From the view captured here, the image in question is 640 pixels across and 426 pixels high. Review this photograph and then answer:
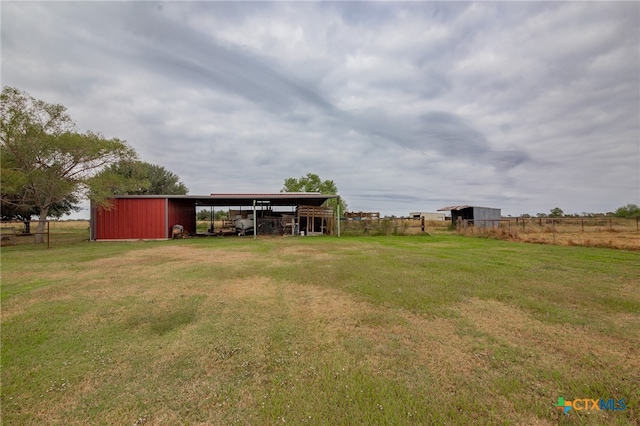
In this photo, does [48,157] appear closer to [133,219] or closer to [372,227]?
[133,219]

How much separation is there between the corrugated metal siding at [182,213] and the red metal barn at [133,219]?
2.55ft

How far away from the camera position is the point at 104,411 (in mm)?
2400

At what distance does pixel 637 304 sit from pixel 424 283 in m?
3.46

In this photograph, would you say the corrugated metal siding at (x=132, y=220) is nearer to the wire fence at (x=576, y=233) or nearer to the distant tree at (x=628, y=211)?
the wire fence at (x=576, y=233)

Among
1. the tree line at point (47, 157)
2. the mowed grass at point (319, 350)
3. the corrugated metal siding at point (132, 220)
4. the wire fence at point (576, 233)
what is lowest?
the mowed grass at point (319, 350)

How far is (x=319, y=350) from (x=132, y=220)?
19.6 metres

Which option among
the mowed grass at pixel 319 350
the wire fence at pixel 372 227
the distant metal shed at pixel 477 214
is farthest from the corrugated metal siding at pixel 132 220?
the distant metal shed at pixel 477 214

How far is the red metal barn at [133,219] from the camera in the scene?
723 inches

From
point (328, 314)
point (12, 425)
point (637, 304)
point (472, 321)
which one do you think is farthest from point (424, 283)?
point (12, 425)

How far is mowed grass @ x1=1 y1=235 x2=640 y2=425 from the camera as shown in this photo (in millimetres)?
2402

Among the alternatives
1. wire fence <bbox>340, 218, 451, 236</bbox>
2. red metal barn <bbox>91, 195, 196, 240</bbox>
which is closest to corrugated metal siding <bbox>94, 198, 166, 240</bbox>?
A: red metal barn <bbox>91, 195, 196, 240</bbox>

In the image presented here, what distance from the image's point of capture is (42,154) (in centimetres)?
1569

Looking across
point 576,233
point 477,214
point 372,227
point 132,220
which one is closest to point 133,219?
point 132,220

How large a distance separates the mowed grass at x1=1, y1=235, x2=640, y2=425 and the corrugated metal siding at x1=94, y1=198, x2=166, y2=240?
41.1ft
